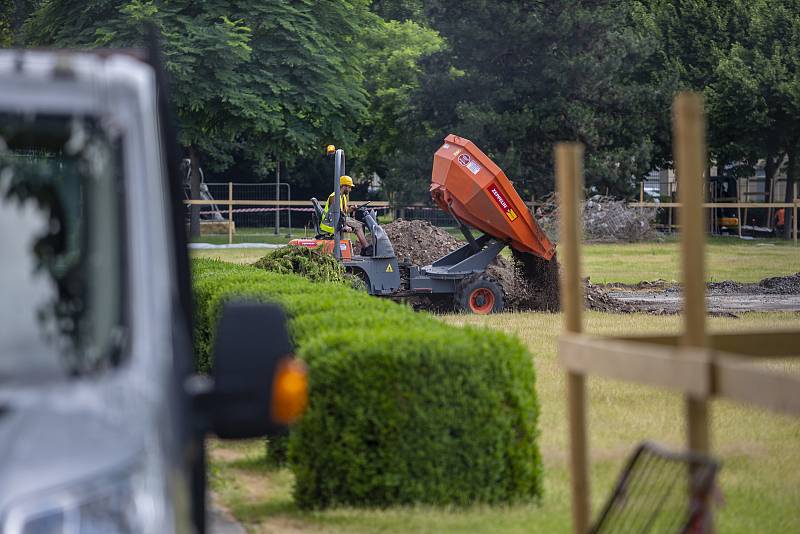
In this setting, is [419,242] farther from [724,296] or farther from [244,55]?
[244,55]

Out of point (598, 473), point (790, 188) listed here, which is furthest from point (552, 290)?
point (790, 188)

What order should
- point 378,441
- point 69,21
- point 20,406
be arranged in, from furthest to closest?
1. point 69,21
2. point 378,441
3. point 20,406

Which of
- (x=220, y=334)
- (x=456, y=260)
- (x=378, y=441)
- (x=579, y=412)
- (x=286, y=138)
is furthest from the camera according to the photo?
(x=286, y=138)

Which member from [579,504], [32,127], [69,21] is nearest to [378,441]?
[579,504]

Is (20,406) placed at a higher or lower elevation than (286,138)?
lower

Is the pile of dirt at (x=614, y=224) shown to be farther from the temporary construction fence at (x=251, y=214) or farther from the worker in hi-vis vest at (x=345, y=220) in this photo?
the worker in hi-vis vest at (x=345, y=220)

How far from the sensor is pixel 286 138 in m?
39.9

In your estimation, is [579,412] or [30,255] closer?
[30,255]

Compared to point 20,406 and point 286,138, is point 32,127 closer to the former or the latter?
point 20,406

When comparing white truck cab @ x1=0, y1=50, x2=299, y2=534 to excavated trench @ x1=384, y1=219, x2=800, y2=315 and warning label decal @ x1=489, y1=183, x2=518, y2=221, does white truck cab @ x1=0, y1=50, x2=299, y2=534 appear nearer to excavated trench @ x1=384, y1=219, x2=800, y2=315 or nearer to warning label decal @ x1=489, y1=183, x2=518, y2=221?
warning label decal @ x1=489, y1=183, x2=518, y2=221

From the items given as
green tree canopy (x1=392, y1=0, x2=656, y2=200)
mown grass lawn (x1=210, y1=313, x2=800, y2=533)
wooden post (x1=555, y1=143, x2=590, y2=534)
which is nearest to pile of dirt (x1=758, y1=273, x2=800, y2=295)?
mown grass lawn (x1=210, y1=313, x2=800, y2=533)

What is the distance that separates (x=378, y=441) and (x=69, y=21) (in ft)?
106

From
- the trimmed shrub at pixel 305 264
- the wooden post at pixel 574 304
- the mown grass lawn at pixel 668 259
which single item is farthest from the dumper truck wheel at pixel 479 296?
the wooden post at pixel 574 304

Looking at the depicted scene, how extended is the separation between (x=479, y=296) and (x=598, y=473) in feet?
35.1
